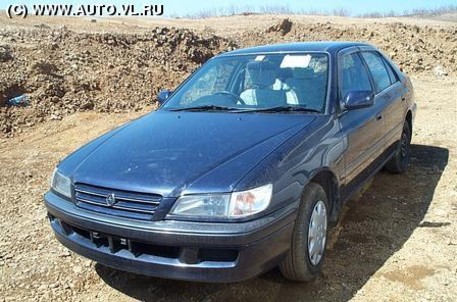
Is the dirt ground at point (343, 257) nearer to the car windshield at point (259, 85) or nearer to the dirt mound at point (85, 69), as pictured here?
the car windshield at point (259, 85)

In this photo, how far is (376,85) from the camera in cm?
457

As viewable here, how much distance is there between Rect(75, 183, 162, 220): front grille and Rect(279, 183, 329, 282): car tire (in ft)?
2.86

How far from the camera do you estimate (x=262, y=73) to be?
399cm

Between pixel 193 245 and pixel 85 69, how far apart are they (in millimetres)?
8964

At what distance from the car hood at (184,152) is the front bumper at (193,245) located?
202 millimetres

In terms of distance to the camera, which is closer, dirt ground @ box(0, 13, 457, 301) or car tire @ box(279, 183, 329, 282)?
car tire @ box(279, 183, 329, 282)

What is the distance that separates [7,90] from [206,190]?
303 inches

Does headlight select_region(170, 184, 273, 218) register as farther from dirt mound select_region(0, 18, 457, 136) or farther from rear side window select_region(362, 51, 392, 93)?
dirt mound select_region(0, 18, 457, 136)

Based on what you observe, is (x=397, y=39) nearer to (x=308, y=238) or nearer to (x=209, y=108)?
(x=209, y=108)

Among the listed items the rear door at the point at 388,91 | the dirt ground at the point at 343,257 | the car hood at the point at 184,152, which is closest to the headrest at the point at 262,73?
the car hood at the point at 184,152

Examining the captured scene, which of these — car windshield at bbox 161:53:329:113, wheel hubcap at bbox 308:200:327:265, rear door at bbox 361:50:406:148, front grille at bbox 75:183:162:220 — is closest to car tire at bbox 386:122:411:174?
rear door at bbox 361:50:406:148

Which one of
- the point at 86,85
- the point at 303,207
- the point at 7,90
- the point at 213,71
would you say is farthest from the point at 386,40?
the point at 303,207

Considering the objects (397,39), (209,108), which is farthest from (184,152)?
(397,39)

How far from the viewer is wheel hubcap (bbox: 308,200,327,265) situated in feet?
10.0
